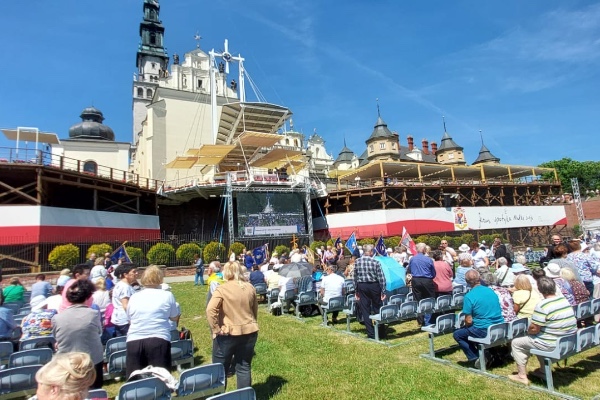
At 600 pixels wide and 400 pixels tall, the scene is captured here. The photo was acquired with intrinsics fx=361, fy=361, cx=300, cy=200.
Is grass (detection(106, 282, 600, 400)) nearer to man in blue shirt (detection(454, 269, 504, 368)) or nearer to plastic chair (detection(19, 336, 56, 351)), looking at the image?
man in blue shirt (detection(454, 269, 504, 368))

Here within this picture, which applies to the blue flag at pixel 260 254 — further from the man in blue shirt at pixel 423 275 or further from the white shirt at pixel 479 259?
the man in blue shirt at pixel 423 275

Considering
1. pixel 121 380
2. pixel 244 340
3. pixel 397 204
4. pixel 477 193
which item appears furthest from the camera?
pixel 477 193

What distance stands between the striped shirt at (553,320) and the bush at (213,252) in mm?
21031

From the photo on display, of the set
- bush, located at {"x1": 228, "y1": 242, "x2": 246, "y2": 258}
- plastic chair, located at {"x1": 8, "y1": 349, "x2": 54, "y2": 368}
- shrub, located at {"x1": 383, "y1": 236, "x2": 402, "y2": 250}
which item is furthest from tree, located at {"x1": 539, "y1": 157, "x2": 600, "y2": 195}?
plastic chair, located at {"x1": 8, "y1": 349, "x2": 54, "y2": 368}

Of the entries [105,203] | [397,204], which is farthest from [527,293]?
[397,204]

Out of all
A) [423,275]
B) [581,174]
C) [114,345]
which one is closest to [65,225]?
[114,345]

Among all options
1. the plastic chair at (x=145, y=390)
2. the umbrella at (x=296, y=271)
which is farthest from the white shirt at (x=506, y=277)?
the plastic chair at (x=145, y=390)

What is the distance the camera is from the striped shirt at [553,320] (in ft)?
15.5

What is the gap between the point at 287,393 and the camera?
484 cm

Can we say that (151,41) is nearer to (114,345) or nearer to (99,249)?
(99,249)

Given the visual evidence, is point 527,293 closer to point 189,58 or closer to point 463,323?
point 463,323

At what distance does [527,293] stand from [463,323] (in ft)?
3.64

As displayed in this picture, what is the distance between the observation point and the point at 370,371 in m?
5.48

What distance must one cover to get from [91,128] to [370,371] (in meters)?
46.4
